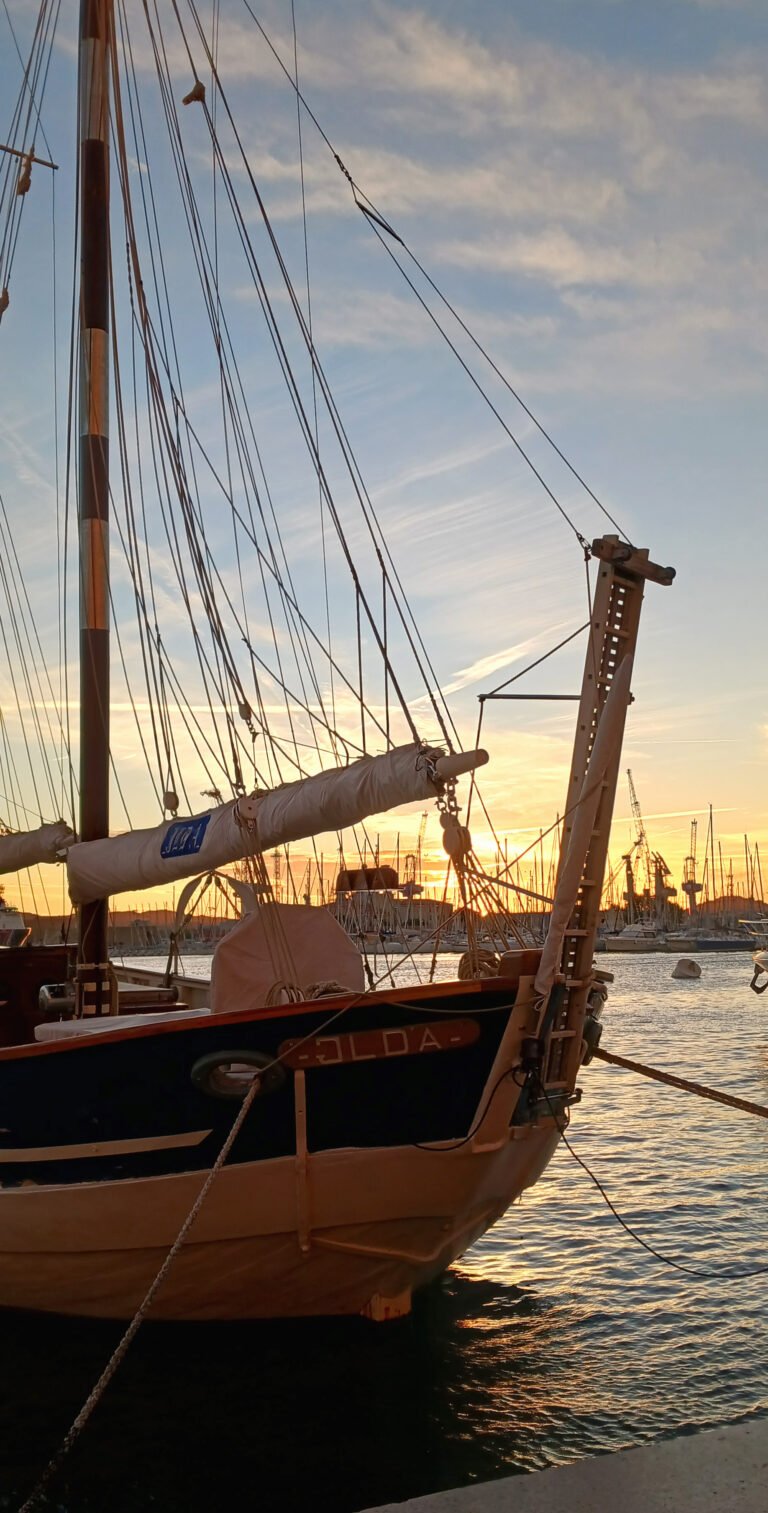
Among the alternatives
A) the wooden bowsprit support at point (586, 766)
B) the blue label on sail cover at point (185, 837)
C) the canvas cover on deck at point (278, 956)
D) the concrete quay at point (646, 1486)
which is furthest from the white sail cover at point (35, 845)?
the concrete quay at point (646, 1486)

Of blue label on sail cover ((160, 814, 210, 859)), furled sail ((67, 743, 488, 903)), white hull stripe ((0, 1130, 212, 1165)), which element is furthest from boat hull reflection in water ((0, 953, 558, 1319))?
blue label on sail cover ((160, 814, 210, 859))

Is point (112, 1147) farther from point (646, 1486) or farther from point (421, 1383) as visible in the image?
point (646, 1486)

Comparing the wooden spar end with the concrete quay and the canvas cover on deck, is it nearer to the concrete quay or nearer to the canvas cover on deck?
the canvas cover on deck

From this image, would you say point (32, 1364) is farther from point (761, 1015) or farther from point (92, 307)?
point (761, 1015)

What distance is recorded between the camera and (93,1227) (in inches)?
336

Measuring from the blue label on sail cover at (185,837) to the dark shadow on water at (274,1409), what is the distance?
12.5 feet

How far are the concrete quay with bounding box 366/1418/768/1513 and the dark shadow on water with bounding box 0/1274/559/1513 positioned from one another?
2.94 m

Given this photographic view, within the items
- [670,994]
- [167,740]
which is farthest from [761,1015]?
[167,740]

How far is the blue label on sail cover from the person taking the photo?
10.1 metres

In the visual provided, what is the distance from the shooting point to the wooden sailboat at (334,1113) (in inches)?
318

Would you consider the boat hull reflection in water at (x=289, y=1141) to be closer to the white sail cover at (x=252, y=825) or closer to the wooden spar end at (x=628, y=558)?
the white sail cover at (x=252, y=825)

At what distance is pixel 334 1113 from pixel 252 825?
253 cm

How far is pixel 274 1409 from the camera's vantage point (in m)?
7.79

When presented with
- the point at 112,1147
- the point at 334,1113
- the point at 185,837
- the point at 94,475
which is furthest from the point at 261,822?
the point at 94,475
